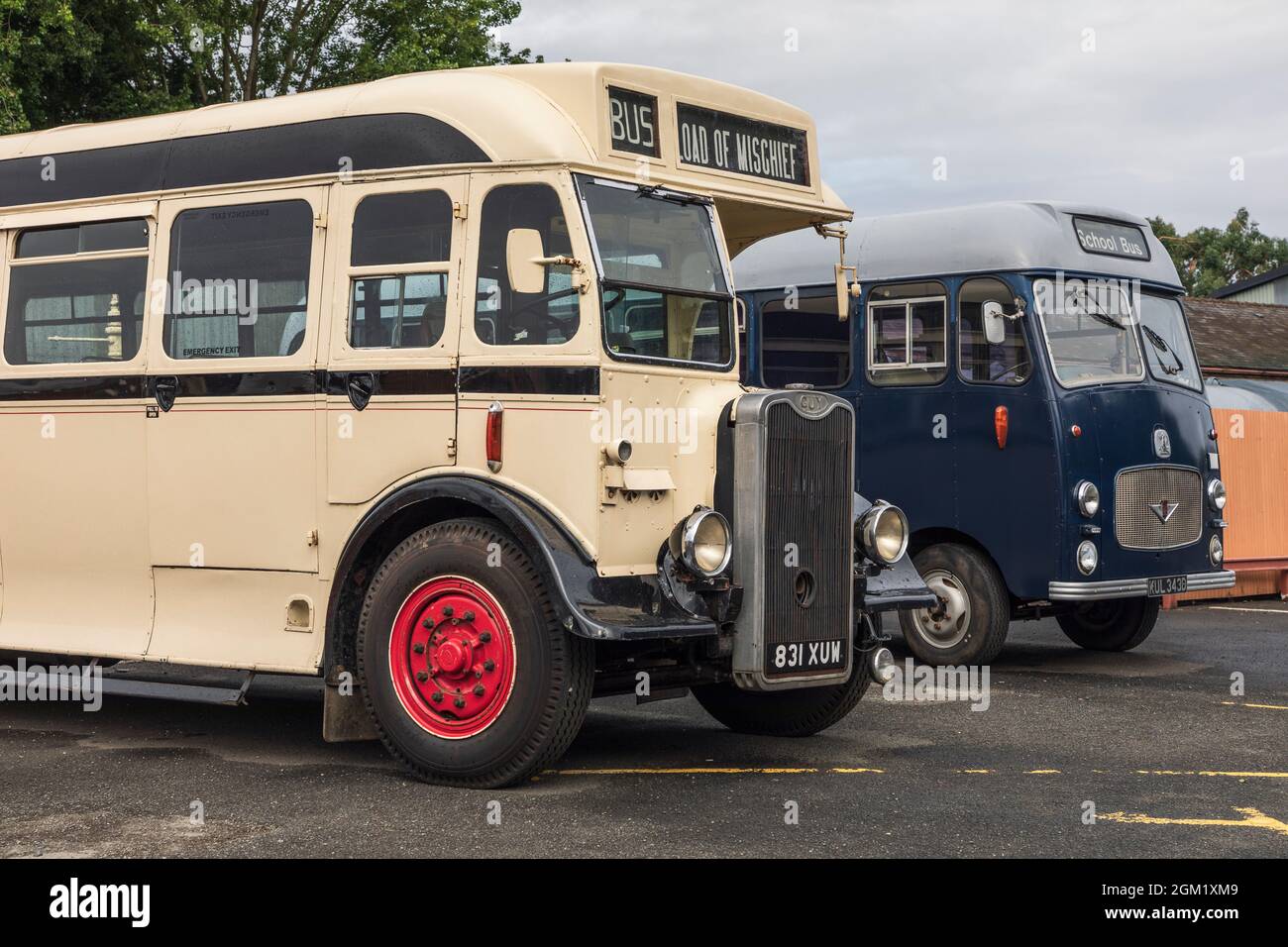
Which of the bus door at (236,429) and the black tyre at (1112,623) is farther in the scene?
the black tyre at (1112,623)

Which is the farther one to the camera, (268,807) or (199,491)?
(199,491)

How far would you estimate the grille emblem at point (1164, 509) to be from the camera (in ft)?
41.4

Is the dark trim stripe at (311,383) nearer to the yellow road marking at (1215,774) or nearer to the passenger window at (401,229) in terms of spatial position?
the passenger window at (401,229)

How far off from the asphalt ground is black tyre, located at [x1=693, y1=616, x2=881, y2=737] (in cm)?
11

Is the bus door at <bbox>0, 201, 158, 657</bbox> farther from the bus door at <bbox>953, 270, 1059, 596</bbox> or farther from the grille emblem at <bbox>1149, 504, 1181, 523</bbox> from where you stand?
the grille emblem at <bbox>1149, 504, 1181, 523</bbox>

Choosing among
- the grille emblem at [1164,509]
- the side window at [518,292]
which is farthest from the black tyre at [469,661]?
the grille emblem at [1164,509]

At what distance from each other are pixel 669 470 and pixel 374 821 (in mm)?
2177

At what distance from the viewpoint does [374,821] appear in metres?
6.99

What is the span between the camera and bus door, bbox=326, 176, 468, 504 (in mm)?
7953

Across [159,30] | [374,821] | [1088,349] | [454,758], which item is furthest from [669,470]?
[159,30]

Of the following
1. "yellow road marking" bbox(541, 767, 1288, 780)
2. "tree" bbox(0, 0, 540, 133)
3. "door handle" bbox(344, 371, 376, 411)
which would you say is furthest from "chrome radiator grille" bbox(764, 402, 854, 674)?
"tree" bbox(0, 0, 540, 133)

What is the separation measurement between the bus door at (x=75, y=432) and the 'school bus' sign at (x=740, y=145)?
2.91 meters

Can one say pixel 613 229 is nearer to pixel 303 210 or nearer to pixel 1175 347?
pixel 303 210

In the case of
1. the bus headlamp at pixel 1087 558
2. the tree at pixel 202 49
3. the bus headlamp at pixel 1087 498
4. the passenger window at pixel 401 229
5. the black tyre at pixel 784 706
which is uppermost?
the tree at pixel 202 49
